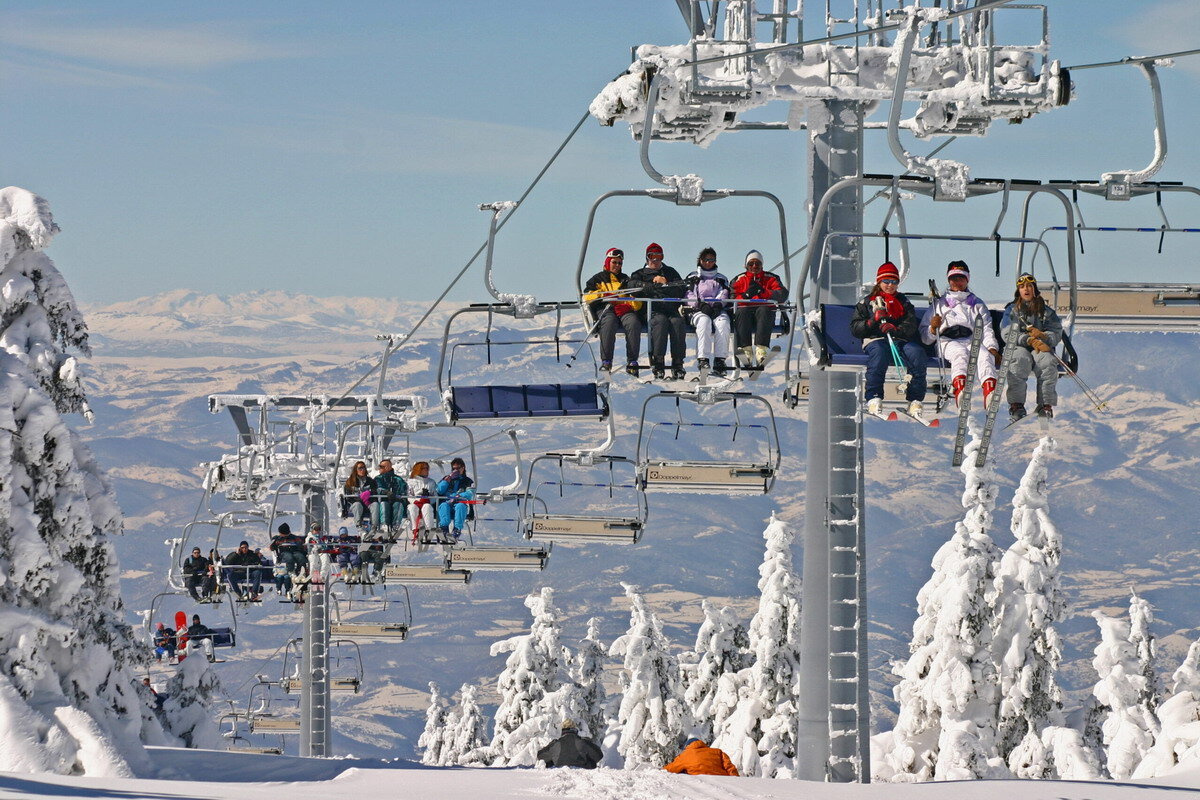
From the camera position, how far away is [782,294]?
2045cm

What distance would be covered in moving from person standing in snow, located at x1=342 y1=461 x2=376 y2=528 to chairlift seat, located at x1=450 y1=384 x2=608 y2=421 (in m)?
7.34

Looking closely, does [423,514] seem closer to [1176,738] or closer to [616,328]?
[616,328]

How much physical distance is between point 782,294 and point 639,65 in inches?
120

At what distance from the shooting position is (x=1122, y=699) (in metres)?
40.7

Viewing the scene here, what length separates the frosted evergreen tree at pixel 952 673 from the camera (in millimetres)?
38688

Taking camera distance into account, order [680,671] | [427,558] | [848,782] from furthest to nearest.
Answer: [680,671], [427,558], [848,782]

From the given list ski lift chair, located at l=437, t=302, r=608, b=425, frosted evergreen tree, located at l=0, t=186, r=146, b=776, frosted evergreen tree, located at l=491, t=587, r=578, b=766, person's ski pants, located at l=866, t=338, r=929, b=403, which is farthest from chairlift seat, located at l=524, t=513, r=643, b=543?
frosted evergreen tree, located at l=491, t=587, r=578, b=766

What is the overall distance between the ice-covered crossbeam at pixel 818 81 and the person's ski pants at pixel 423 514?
10.8 m

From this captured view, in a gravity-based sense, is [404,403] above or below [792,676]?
above

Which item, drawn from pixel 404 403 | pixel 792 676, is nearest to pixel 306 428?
pixel 404 403

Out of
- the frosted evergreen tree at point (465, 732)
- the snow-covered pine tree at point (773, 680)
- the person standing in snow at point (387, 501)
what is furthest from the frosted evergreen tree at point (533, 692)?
the person standing in snow at point (387, 501)

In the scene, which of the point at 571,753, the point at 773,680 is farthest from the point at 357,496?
the point at 773,680

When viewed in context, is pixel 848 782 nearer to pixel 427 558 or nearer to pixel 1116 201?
pixel 1116 201

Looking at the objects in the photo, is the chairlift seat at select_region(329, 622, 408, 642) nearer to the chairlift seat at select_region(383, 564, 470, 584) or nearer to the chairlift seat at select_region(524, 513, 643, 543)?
the chairlift seat at select_region(383, 564, 470, 584)
